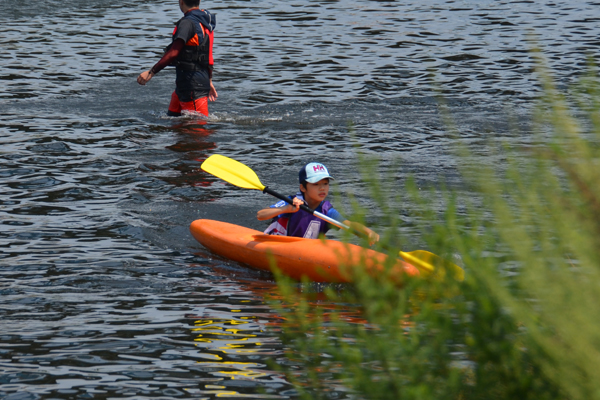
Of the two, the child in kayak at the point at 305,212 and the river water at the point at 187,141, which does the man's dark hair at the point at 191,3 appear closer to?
the river water at the point at 187,141

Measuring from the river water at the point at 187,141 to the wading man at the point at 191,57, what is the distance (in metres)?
0.64

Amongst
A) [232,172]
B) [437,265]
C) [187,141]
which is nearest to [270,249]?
[232,172]

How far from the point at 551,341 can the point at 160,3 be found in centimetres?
2354

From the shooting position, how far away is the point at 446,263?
2.79 metres

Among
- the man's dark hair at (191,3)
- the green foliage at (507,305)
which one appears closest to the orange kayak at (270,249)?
the green foliage at (507,305)

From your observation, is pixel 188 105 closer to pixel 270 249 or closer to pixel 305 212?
pixel 305 212

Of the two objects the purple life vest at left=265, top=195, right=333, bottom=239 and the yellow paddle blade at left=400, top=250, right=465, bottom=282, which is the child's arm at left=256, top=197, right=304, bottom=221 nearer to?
the purple life vest at left=265, top=195, right=333, bottom=239

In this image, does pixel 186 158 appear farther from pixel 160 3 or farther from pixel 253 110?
pixel 160 3

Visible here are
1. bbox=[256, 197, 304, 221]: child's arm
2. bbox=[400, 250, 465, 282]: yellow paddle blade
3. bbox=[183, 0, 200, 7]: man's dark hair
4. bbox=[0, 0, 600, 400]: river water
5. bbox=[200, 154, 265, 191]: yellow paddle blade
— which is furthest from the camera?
bbox=[183, 0, 200, 7]: man's dark hair

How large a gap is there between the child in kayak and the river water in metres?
0.59

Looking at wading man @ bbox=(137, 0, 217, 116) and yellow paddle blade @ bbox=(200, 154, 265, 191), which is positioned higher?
wading man @ bbox=(137, 0, 217, 116)

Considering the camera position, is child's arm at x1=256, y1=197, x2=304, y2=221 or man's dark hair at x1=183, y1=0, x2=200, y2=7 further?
man's dark hair at x1=183, y1=0, x2=200, y2=7

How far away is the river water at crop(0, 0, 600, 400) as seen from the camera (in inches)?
187

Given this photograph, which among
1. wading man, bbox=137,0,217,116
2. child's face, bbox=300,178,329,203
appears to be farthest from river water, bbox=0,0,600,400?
child's face, bbox=300,178,329,203
